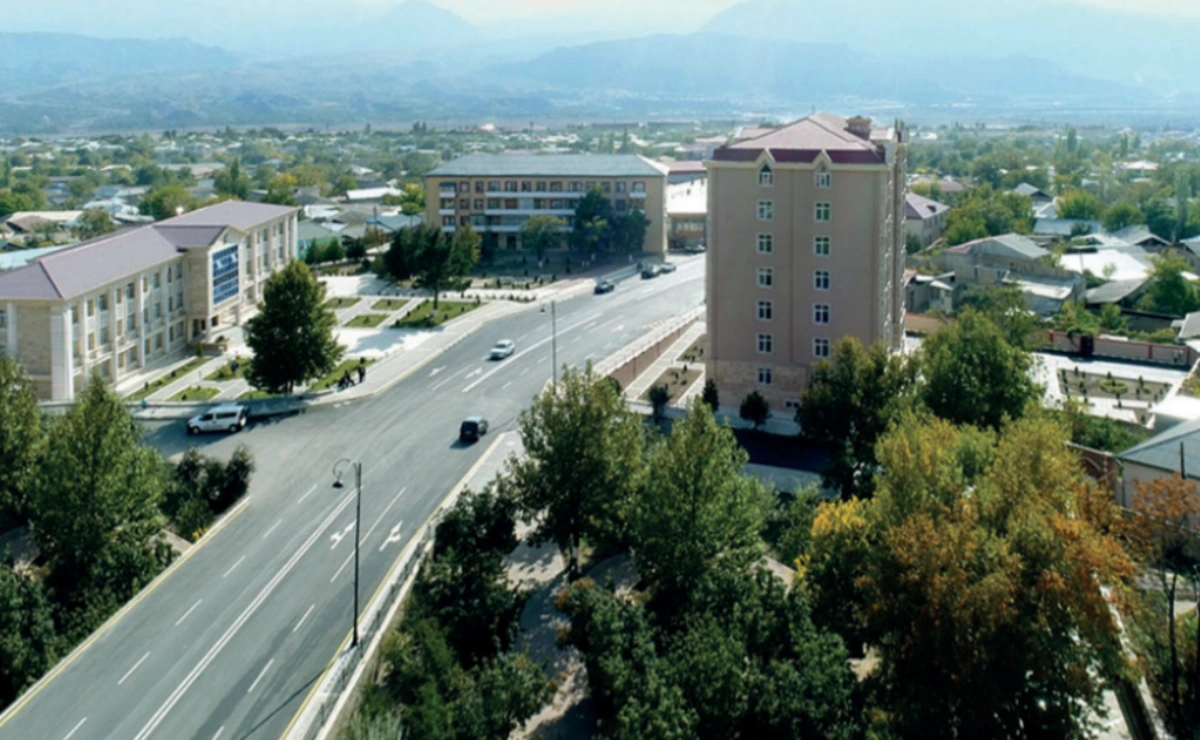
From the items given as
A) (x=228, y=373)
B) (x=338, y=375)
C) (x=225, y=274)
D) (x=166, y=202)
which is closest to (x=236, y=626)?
(x=338, y=375)

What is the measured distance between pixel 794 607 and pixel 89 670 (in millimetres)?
13860

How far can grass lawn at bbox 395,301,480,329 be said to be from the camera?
53.5m

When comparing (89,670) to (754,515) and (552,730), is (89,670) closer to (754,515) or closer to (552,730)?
(552,730)

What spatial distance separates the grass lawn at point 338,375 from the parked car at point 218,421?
16.6 ft

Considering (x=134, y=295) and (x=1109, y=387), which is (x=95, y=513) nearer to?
(x=134, y=295)

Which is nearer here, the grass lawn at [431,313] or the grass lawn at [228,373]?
the grass lawn at [228,373]

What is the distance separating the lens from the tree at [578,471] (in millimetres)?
28062

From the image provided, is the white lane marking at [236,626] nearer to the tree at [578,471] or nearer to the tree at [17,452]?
the tree at [578,471]

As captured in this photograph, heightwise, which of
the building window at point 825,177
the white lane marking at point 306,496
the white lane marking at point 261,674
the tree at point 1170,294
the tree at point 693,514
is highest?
the building window at point 825,177

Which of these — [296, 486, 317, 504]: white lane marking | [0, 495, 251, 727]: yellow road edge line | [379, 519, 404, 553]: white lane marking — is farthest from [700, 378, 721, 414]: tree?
[0, 495, 251, 727]: yellow road edge line

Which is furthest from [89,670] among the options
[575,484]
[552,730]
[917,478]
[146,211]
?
[146,211]

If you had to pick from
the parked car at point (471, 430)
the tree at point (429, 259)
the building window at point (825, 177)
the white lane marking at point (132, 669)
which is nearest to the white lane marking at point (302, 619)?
the white lane marking at point (132, 669)

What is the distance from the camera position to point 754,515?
2716 centimetres

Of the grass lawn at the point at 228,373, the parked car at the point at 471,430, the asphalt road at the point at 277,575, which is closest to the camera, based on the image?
the asphalt road at the point at 277,575
